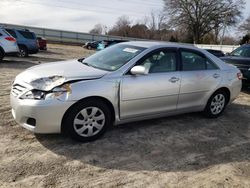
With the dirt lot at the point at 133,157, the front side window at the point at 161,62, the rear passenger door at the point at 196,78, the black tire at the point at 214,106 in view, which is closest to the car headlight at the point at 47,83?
the dirt lot at the point at 133,157

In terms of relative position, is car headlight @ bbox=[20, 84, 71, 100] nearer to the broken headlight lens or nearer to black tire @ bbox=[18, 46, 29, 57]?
the broken headlight lens

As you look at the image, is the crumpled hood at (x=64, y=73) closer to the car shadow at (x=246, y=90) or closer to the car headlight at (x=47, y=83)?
the car headlight at (x=47, y=83)

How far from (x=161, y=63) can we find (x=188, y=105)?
3.39ft

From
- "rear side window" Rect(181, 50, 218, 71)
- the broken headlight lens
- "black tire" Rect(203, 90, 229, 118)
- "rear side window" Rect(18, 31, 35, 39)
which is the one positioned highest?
"rear side window" Rect(18, 31, 35, 39)

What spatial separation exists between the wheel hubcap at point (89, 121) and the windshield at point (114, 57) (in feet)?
2.56

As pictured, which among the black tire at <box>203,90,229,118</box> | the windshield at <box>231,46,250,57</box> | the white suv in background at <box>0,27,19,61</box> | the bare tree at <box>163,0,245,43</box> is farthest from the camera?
the bare tree at <box>163,0,245,43</box>

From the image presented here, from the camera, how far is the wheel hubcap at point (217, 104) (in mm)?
6320

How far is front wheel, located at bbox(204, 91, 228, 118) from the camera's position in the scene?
6.25 m

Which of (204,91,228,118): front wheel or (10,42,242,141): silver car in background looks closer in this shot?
(10,42,242,141): silver car in background

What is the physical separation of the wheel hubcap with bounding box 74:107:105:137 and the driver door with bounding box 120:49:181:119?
397 mm

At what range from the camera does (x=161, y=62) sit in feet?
17.7

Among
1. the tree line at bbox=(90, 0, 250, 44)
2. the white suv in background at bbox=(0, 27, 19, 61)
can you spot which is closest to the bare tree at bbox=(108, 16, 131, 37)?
the tree line at bbox=(90, 0, 250, 44)

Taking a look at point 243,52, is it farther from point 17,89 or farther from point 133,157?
point 17,89

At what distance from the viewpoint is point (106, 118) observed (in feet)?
15.5
